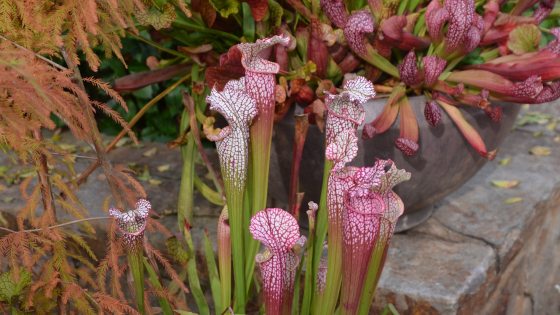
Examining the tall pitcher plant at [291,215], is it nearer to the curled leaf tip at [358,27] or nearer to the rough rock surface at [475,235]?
the curled leaf tip at [358,27]

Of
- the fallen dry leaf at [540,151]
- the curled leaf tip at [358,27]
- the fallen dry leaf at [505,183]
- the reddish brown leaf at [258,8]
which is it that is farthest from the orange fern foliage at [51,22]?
the fallen dry leaf at [540,151]

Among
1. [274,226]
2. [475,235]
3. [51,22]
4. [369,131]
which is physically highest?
[51,22]

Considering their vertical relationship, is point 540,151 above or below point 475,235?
above

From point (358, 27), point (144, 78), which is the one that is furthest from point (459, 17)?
point (144, 78)

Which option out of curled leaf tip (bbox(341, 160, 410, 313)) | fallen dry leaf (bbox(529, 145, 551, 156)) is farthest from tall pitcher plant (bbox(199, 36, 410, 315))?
fallen dry leaf (bbox(529, 145, 551, 156))

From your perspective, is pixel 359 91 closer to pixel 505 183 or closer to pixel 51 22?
pixel 51 22

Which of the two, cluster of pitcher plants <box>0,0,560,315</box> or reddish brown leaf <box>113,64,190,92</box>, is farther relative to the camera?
reddish brown leaf <box>113,64,190,92</box>

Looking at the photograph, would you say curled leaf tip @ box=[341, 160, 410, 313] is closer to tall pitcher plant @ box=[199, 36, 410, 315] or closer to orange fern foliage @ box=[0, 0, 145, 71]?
tall pitcher plant @ box=[199, 36, 410, 315]

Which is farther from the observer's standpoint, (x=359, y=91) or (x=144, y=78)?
(x=144, y=78)
